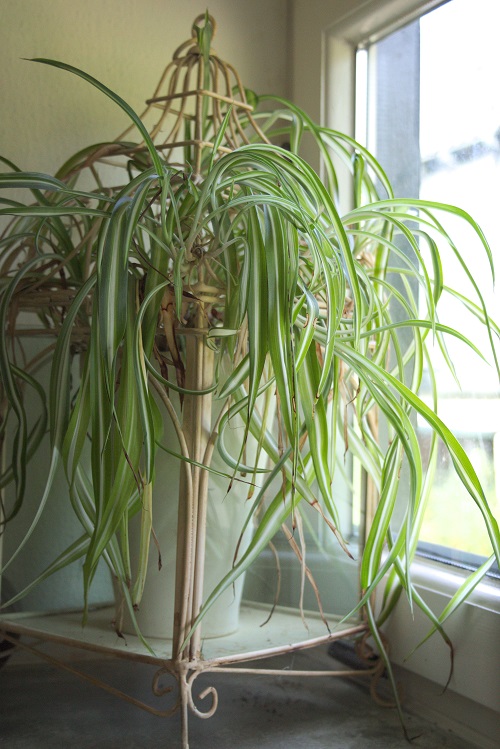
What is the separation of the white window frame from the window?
0.05 m

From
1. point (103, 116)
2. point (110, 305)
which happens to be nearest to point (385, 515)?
point (110, 305)

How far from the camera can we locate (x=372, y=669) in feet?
3.28

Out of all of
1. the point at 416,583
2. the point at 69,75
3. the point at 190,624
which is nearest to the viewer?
the point at 190,624

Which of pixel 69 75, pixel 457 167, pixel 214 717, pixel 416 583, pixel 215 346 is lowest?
pixel 214 717

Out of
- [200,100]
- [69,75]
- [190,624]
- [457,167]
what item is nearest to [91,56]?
[69,75]

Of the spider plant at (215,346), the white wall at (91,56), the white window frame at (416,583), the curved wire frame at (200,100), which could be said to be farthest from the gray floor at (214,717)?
the white wall at (91,56)

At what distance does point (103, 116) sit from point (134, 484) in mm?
729

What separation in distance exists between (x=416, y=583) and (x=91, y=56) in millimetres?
945

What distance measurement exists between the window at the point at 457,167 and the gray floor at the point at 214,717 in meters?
0.23

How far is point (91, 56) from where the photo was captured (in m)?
1.20

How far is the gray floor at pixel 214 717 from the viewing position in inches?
→ 34.1

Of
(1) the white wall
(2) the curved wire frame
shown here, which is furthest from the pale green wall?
(2) the curved wire frame

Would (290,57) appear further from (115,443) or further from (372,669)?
(372,669)

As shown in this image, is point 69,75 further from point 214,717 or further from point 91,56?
point 214,717
